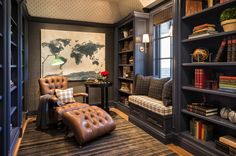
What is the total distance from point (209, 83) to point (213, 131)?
67 cm

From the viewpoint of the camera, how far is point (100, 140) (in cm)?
280

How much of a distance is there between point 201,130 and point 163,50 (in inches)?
73.2

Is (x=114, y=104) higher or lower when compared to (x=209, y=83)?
lower

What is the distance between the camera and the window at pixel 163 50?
3.52 m

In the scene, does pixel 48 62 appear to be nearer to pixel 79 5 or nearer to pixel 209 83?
pixel 79 5

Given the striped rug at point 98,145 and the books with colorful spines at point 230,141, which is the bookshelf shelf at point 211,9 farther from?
the striped rug at point 98,145

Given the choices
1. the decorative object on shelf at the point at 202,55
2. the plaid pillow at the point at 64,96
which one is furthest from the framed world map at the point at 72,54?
the decorative object on shelf at the point at 202,55

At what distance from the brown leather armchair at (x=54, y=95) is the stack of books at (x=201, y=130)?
1897mm

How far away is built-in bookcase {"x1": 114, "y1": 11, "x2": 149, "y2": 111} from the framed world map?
1.61 feet

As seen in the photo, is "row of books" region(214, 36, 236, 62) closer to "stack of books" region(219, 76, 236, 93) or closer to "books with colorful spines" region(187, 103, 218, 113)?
"stack of books" region(219, 76, 236, 93)

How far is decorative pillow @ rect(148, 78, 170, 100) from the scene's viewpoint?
3.17 meters

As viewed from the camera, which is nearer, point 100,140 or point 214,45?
point 214,45

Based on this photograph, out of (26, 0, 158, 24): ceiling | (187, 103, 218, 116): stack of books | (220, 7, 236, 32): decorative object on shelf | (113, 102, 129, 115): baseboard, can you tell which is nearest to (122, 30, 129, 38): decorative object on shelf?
(26, 0, 158, 24): ceiling

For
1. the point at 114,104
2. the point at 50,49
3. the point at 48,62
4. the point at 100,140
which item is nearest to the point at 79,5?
the point at 50,49
